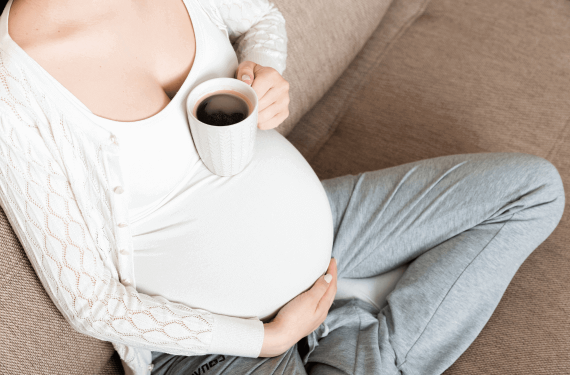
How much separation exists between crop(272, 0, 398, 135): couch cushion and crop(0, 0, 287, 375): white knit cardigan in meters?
0.62

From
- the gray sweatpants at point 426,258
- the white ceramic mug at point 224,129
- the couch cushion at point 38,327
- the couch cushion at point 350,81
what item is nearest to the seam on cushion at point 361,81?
the couch cushion at point 350,81

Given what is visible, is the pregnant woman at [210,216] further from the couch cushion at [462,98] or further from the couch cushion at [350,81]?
the couch cushion at [350,81]

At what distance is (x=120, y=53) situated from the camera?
2.28 feet

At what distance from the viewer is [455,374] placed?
0.87 m

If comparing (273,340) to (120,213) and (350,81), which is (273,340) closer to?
(120,213)

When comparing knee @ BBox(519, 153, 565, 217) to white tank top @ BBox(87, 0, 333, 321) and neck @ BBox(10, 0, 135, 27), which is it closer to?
white tank top @ BBox(87, 0, 333, 321)

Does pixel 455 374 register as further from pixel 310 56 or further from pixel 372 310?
pixel 310 56

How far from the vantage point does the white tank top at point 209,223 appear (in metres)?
0.73

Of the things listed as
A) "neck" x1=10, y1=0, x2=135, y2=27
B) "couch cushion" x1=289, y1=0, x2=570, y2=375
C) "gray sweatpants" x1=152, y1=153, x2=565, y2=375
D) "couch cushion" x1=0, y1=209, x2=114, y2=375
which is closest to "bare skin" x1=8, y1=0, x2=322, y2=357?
"neck" x1=10, y1=0, x2=135, y2=27

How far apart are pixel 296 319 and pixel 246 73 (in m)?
0.49

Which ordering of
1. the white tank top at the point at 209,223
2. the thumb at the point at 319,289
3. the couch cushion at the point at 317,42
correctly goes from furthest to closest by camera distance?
1. the couch cushion at the point at 317,42
2. the thumb at the point at 319,289
3. the white tank top at the point at 209,223

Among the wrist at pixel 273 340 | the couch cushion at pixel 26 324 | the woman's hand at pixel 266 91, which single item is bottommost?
the wrist at pixel 273 340

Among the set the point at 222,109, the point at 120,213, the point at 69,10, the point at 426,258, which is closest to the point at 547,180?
the point at 426,258

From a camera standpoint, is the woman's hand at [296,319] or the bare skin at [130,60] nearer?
the bare skin at [130,60]
